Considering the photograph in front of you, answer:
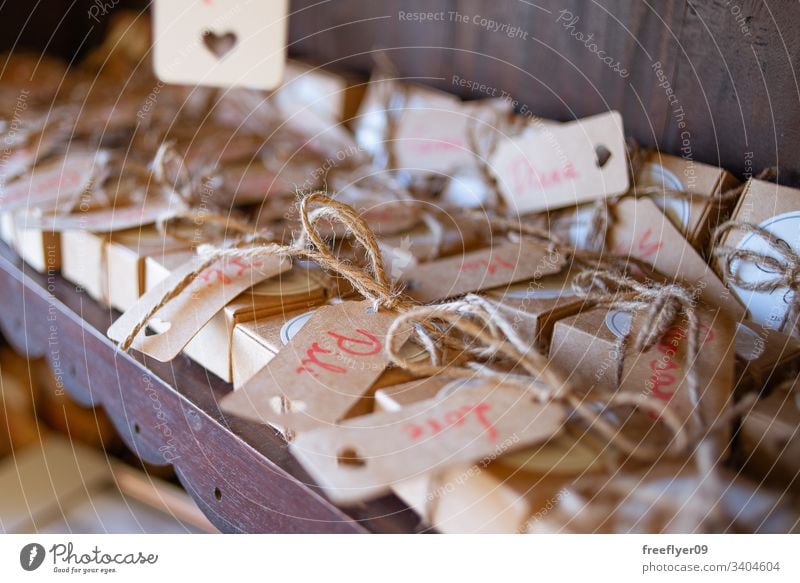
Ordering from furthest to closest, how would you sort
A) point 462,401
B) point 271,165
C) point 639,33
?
1. point 271,165
2. point 639,33
3. point 462,401

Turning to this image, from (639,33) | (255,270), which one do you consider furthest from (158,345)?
(639,33)

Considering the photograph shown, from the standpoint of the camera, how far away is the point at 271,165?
66cm

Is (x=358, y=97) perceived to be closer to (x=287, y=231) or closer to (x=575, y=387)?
(x=287, y=231)

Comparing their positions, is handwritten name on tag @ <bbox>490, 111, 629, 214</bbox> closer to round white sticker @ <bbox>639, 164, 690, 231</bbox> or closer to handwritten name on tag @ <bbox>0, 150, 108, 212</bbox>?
round white sticker @ <bbox>639, 164, 690, 231</bbox>

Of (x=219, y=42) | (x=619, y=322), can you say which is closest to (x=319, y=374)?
(x=619, y=322)

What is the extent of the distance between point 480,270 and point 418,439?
0.52 feet

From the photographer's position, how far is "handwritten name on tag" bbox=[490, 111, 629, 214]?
0.50m

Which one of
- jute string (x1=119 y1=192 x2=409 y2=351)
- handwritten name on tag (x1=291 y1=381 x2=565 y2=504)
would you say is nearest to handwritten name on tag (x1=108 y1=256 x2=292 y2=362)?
jute string (x1=119 y1=192 x2=409 y2=351)

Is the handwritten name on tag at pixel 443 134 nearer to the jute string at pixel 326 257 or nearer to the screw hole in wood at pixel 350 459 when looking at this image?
the jute string at pixel 326 257

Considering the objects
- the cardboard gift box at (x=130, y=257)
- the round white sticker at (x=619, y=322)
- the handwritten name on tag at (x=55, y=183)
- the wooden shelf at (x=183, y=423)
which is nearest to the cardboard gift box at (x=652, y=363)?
the round white sticker at (x=619, y=322)

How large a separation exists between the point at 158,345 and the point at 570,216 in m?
0.28

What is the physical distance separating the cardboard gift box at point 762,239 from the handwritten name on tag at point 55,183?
0.44m

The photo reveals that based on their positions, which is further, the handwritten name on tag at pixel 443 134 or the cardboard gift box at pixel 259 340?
the handwritten name on tag at pixel 443 134

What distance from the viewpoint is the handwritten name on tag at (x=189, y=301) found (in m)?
0.41
